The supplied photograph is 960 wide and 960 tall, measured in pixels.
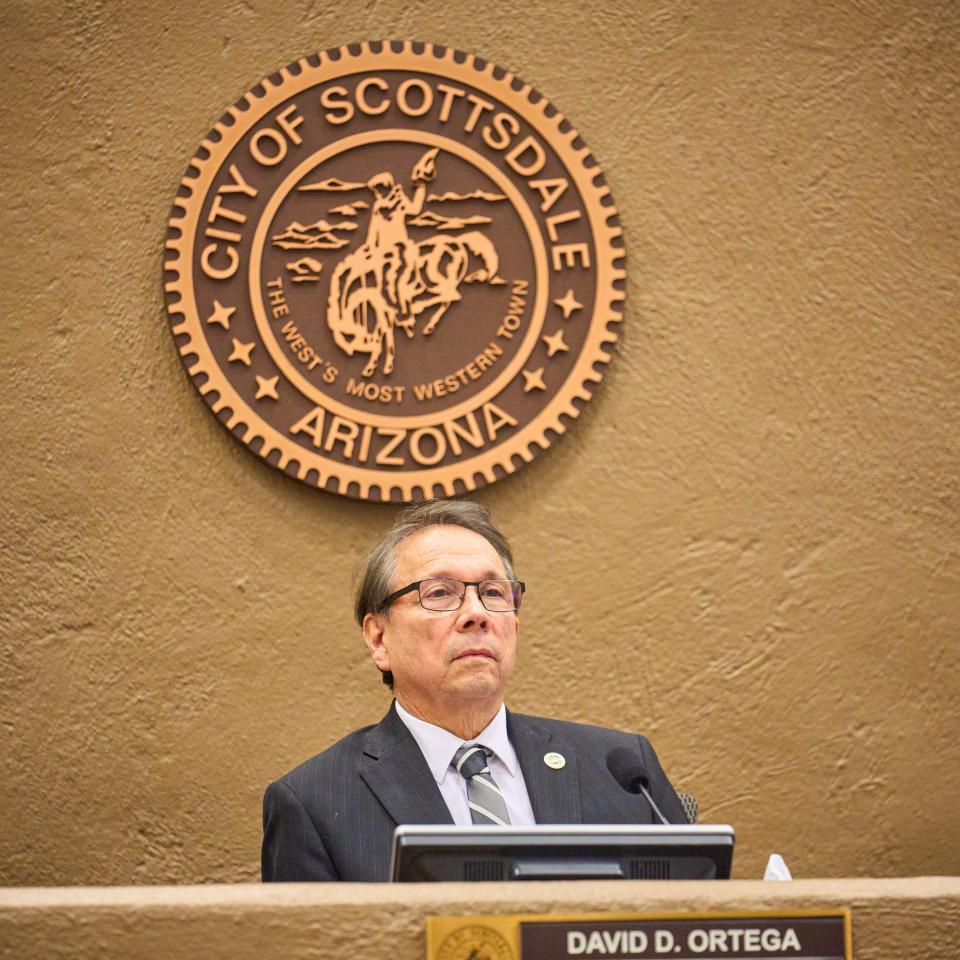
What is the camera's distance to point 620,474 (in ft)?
9.05

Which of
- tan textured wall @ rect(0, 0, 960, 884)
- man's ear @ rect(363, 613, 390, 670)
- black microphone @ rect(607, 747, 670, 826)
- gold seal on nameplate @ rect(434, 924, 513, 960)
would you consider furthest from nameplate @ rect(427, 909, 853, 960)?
tan textured wall @ rect(0, 0, 960, 884)

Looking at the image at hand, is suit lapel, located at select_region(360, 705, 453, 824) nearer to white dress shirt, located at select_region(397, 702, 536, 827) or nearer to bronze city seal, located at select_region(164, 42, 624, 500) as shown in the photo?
white dress shirt, located at select_region(397, 702, 536, 827)

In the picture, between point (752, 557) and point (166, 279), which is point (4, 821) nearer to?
point (166, 279)

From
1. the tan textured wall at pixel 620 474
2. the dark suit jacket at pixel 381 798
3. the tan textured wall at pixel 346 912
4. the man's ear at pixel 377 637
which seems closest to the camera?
the tan textured wall at pixel 346 912

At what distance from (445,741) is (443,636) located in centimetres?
17

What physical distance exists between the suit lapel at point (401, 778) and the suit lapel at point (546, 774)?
165 mm

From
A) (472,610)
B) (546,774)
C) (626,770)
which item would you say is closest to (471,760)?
(546,774)

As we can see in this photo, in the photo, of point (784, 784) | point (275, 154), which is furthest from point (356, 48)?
point (784, 784)

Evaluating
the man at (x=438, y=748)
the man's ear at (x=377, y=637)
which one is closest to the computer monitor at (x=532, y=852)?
the man at (x=438, y=748)

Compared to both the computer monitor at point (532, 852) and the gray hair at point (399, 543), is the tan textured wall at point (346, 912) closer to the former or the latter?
the computer monitor at point (532, 852)

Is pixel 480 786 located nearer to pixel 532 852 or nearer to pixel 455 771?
pixel 455 771

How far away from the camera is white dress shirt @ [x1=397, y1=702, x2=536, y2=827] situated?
202 centimetres

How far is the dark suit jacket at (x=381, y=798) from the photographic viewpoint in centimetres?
189

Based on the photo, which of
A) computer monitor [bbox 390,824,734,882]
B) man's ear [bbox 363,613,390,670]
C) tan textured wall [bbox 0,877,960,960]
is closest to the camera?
tan textured wall [bbox 0,877,960,960]
